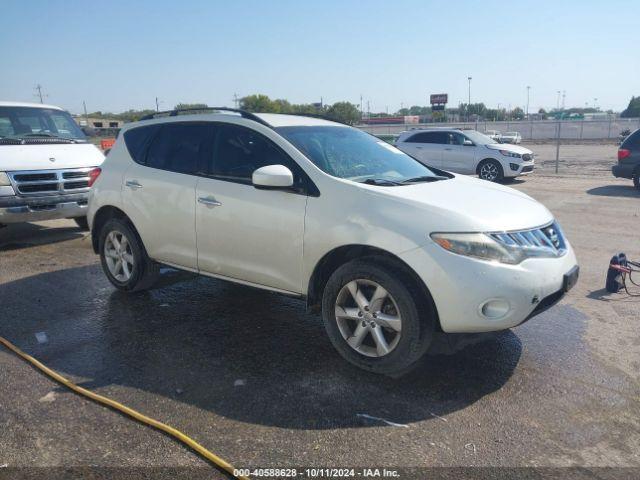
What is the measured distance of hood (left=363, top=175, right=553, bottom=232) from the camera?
3416 millimetres

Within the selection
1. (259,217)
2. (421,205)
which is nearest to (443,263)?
(421,205)

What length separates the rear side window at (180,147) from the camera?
187 inches

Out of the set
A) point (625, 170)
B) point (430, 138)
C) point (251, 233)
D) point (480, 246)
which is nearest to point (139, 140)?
point (251, 233)

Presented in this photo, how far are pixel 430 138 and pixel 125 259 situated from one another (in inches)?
522

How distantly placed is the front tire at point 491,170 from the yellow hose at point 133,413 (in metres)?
13.9

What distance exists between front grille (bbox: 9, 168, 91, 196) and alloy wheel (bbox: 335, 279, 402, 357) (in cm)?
590

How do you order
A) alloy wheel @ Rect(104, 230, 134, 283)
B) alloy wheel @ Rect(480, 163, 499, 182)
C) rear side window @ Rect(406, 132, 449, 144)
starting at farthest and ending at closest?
rear side window @ Rect(406, 132, 449, 144) → alloy wheel @ Rect(480, 163, 499, 182) → alloy wheel @ Rect(104, 230, 134, 283)

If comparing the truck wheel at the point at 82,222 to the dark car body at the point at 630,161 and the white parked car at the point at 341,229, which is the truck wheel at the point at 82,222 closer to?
the white parked car at the point at 341,229

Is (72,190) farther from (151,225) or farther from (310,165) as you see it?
(310,165)

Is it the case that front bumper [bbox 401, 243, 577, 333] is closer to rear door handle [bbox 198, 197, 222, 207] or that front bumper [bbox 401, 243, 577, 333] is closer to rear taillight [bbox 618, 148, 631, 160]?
rear door handle [bbox 198, 197, 222, 207]

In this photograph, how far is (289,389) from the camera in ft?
11.5

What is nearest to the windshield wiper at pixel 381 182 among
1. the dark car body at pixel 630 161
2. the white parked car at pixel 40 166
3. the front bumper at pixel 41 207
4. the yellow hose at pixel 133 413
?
the yellow hose at pixel 133 413

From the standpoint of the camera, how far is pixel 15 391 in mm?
3553

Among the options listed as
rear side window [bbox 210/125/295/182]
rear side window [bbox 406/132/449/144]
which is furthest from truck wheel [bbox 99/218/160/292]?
rear side window [bbox 406/132/449/144]
